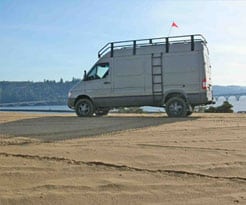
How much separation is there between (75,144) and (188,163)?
9.83 feet

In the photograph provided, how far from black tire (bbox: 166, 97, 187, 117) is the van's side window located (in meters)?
2.93

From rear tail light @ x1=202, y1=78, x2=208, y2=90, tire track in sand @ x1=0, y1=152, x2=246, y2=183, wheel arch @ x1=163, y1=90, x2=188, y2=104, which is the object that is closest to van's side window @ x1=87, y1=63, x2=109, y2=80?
wheel arch @ x1=163, y1=90, x2=188, y2=104

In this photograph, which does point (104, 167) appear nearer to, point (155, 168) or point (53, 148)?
point (155, 168)

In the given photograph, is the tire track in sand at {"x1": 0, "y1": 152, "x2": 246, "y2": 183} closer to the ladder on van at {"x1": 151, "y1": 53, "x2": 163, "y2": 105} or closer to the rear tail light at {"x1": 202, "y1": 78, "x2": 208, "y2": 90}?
the ladder on van at {"x1": 151, "y1": 53, "x2": 163, "y2": 105}

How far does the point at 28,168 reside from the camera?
268 inches

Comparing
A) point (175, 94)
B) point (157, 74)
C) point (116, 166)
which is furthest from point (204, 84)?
point (116, 166)

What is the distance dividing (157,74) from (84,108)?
3.54 meters

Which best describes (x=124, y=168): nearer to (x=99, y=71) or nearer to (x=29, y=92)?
(x=99, y=71)

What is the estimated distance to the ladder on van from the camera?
54.5 ft

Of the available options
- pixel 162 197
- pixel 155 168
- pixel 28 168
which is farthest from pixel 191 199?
pixel 28 168

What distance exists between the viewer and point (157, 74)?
16.7 metres

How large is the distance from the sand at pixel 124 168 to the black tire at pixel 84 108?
697cm

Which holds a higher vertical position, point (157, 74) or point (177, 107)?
point (157, 74)

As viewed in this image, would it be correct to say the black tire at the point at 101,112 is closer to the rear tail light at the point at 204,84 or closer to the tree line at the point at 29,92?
the rear tail light at the point at 204,84
